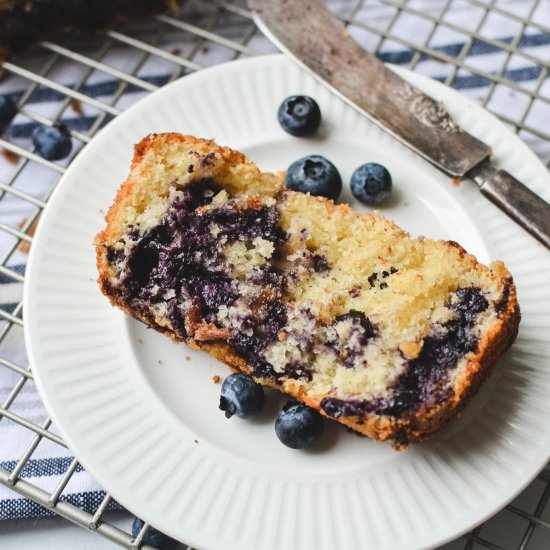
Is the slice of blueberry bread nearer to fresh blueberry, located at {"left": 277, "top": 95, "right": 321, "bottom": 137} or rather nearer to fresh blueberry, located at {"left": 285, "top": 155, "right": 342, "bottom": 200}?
fresh blueberry, located at {"left": 285, "top": 155, "right": 342, "bottom": 200}

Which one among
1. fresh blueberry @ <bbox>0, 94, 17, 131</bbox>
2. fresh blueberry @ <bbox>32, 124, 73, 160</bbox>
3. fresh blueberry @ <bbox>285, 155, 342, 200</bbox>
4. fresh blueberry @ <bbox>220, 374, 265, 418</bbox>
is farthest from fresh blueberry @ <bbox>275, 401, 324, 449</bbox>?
fresh blueberry @ <bbox>0, 94, 17, 131</bbox>

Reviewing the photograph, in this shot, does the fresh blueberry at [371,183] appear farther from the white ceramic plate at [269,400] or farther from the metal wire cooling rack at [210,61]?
the metal wire cooling rack at [210,61]

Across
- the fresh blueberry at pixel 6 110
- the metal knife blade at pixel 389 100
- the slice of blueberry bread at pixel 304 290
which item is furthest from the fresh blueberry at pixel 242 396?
the fresh blueberry at pixel 6 110

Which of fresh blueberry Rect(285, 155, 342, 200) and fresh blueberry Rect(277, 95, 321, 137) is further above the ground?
fresh blueberry Rect(277, 95, 321, 137)

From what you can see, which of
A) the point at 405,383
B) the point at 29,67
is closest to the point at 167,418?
the point at 405,383

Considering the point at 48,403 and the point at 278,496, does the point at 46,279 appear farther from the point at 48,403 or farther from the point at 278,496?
the point at 278,496

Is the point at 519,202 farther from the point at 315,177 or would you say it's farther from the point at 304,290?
the point at 304,290
